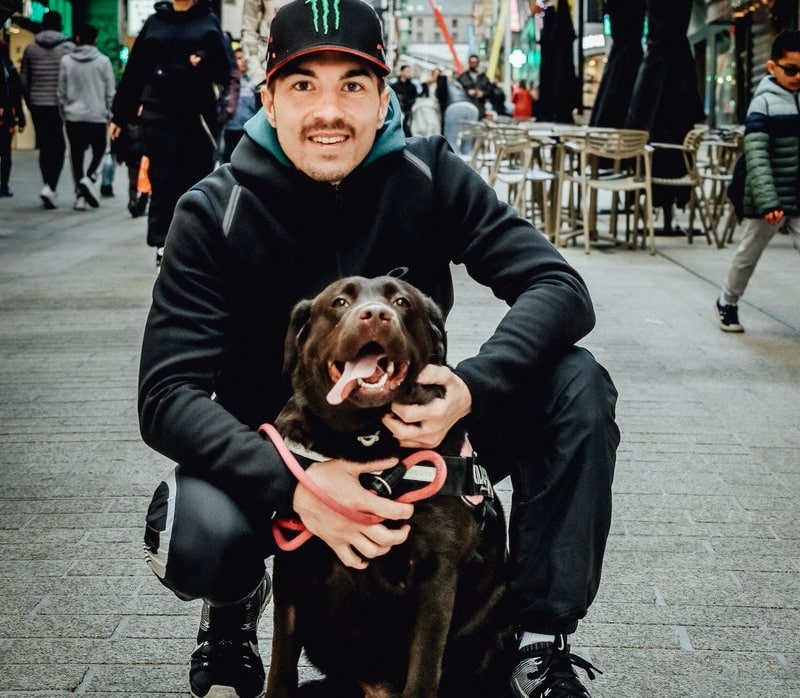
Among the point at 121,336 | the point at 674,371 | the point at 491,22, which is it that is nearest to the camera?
the point at 674,371

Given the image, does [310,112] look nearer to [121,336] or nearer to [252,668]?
[252,668]

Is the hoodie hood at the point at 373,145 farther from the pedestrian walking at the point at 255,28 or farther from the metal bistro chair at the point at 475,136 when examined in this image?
the metal bistro chair at the point at 475,136

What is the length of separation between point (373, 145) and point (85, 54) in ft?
44.8

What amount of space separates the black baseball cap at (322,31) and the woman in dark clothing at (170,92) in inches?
256

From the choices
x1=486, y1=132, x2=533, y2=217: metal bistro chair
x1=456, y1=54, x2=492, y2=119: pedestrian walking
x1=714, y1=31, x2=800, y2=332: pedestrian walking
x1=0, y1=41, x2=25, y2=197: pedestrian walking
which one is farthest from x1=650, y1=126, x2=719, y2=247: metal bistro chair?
x1=456, y1=54, x2=492, y2=119: pedestrian walking

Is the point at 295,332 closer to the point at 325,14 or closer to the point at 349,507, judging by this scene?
the point at 349,507

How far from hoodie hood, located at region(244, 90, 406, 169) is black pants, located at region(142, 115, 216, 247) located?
6362mm

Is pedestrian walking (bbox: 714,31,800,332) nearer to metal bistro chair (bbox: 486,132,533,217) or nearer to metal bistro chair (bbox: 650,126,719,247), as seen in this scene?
metal bistro chair (bbox: 650,126,719,247)

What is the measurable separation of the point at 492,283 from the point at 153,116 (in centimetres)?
671

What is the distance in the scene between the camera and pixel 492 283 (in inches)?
122

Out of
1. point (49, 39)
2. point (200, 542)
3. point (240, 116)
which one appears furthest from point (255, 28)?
point (200, 542)

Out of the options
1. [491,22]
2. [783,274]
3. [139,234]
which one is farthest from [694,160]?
[491,22]


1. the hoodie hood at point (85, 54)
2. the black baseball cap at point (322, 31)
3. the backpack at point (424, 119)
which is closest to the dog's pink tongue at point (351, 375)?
the black baseball cap at point (322, 31)

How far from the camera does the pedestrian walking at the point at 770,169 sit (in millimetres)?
7949
